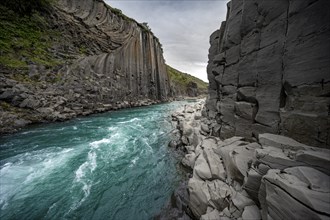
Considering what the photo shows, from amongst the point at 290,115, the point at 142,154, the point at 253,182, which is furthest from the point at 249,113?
the point at 142,154

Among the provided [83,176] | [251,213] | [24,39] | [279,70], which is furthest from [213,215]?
[24,39]

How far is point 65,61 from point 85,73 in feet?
11.9

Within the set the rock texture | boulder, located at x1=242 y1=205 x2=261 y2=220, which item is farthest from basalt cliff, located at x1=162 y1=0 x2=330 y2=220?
the rock texture

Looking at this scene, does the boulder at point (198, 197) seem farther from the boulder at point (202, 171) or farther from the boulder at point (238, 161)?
the boulder at point (238, 161)

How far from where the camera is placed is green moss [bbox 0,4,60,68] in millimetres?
22062

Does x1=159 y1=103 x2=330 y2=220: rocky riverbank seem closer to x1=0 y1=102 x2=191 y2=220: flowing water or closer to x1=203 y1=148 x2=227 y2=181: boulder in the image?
x1=203 y1=148 x2=227 y2=181: boulder

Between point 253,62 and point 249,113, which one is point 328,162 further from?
point 253,62

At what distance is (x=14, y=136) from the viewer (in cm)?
1498

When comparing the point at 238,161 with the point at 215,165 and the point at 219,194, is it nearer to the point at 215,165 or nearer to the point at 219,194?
the point at 215,165

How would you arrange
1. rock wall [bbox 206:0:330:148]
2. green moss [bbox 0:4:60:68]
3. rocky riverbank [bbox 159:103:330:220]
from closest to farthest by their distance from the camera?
rocky riverbank [bbox 159:103:330:220], rock wall [bbox 206:0:330:148], green moss [bbox 0:4:60:68]

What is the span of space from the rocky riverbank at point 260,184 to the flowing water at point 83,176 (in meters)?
1.74

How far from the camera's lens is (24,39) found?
2509 cm

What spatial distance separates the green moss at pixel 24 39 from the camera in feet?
72.4

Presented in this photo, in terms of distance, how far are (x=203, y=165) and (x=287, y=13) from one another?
692 cm
